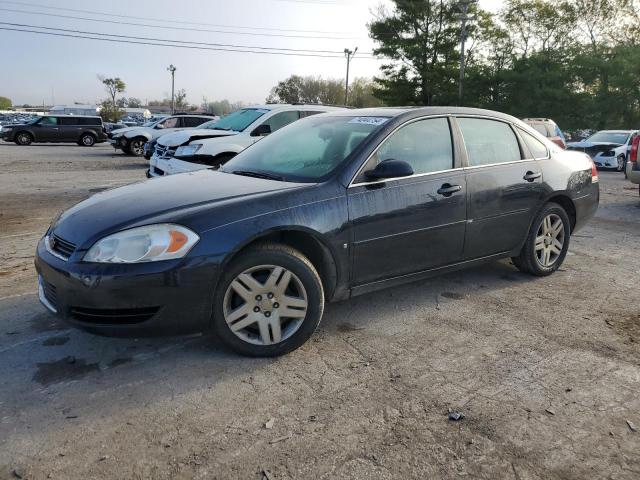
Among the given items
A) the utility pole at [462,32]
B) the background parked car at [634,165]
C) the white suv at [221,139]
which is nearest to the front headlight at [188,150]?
the white suv at [221,139]

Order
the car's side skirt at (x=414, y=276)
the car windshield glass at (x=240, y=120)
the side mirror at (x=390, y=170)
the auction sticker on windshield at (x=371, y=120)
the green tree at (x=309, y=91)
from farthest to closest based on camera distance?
the green tree at (x=309, y=91) < the car windshield glass at (x=240, y=120) < the auction sticker on windshield at (x=371, y=120) < the car's side skirt at (x=414, y=276) < the side mirror at (x=390, y=170)

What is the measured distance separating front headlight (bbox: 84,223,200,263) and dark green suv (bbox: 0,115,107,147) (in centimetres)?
2834

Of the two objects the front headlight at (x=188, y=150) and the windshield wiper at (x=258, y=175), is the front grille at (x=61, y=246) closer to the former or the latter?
the windshield wiper at (x=258, y=175)

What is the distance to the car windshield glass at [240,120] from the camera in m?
10.2

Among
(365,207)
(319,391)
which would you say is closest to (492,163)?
(365,207)

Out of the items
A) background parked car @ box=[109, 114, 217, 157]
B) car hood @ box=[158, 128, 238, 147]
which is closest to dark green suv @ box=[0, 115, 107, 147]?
background parked car @ box=[109, 114, 217, 157]

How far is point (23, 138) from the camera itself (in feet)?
93.5

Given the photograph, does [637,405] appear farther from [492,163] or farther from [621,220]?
[621,220]

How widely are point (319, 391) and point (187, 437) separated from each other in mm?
759

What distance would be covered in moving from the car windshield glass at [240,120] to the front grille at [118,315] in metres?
7.49

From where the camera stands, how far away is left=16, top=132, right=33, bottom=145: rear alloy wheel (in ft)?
92.9

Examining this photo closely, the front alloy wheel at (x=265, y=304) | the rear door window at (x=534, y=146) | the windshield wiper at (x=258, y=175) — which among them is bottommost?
the front alloy wheel at (x=265, y=304)

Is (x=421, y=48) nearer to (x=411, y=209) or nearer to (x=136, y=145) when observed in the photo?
(x=136, y=145)

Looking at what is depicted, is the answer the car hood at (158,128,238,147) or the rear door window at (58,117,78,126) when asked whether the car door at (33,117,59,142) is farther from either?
the car hood at (158,128,238,147)
